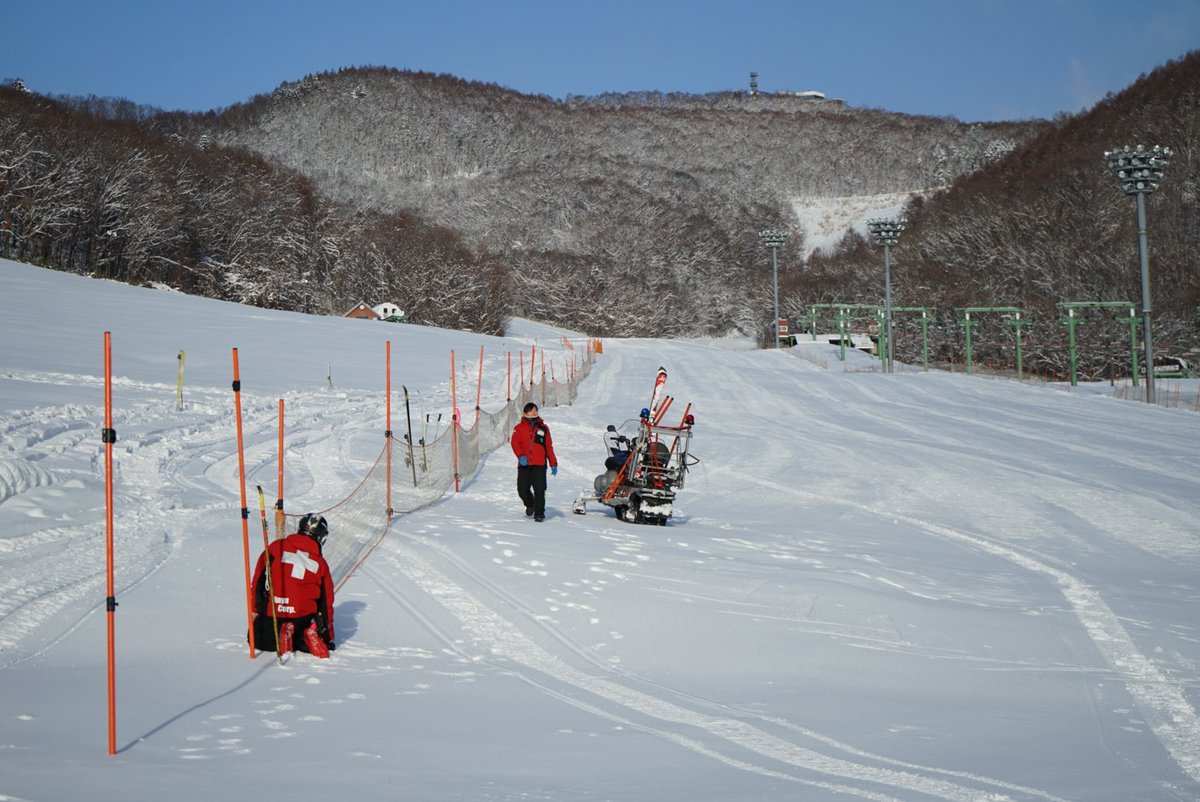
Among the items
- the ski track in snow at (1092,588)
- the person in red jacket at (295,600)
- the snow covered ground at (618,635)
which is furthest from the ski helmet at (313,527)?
the ski track in snow at (1092,588)

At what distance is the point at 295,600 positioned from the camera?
827 centimetres

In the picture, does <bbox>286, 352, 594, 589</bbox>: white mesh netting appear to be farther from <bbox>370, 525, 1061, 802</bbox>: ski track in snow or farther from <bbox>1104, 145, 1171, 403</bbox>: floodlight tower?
<bbox>1104, 145, 1171, 403</bbox>: floodlight tower

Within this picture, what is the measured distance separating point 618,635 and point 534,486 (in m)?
5.25

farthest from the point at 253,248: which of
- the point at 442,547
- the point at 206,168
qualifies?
the point at 442,547

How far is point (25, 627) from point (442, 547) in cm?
459

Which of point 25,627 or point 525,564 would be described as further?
point 525,564

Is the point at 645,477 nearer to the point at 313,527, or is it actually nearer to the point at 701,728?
the point at 313,527

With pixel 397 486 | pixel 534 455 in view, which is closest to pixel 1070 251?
pixel 397 486

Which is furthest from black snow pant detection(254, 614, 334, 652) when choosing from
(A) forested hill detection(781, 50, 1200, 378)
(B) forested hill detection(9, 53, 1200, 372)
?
(B) forested hill detection(9, 53, 1200, 372)

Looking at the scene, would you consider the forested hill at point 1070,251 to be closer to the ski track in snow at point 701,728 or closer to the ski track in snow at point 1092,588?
the ski track in snow at point 1092,588

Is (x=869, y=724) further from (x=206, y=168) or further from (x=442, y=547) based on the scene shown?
(x=206, y=168)

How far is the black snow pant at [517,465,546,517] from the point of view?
14.5m

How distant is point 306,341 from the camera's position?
144 ft

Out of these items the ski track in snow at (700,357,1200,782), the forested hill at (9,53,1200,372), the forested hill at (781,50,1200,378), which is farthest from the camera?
the forested hill at (9,53,1200,372)
